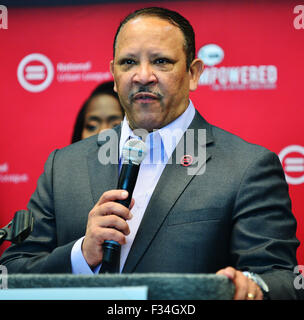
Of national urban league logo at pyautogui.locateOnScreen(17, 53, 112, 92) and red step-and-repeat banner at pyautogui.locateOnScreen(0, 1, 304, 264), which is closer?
red step-and-repeat banner at pyautogui.locateOnScreen(0, 1, 304, 264)

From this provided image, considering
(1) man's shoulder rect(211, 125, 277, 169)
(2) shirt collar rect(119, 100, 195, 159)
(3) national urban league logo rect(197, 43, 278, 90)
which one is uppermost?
(3) national urban league logo rect(197, 43, 278, 90)

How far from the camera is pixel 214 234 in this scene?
1553 mm

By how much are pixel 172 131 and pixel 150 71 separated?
0.78 feet

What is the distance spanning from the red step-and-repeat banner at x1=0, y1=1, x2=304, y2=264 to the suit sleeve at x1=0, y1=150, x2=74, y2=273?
1527mm

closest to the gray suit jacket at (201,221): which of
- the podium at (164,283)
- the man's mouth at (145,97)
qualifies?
the man's mouth at (145,97)

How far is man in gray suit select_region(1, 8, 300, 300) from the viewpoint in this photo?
4.89ft

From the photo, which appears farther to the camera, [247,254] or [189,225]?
[189,225]

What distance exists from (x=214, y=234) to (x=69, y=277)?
0.71 metres

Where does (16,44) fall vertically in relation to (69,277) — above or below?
above

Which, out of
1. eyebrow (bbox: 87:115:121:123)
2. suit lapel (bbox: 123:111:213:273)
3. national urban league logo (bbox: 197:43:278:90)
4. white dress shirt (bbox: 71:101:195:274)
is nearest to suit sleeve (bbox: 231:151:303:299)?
suit lapel (bbox: 123:111:213:273)

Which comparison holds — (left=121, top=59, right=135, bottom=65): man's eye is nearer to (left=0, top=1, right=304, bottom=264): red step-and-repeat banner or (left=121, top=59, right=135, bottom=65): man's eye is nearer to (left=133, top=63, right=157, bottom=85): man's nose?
(left=133, top=63, right=157, bottom=85): man's nose
